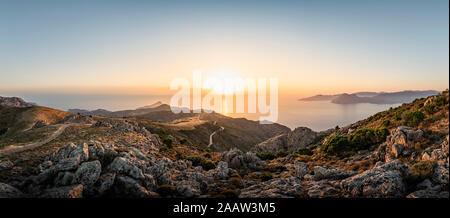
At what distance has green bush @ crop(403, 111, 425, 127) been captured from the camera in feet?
61.5

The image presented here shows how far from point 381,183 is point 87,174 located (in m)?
19.2

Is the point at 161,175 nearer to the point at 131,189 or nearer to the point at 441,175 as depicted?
the point at 131,189

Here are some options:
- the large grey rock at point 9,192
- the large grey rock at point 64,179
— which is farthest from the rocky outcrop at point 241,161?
the large grey rock at point 9,192

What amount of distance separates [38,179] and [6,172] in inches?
187

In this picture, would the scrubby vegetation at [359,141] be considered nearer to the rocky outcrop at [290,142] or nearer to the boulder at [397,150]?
the boulder at [397,150]

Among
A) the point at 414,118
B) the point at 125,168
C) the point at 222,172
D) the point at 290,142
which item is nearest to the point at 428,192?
the point at 414,118

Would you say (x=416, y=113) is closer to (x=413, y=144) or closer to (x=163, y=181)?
(x=413, y=144)

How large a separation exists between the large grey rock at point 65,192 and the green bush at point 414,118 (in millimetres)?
28848

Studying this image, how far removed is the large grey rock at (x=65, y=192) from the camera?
1167 centimetres

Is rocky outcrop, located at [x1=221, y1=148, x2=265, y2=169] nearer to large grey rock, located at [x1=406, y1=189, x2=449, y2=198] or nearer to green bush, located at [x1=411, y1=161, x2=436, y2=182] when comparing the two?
green bush, located at [x1=411, y1=161, x2=436, y2=182]

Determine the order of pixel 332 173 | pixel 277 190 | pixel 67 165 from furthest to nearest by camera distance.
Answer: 1. pixel 332 173
2. pixel 67 165
3. pixel 277 190

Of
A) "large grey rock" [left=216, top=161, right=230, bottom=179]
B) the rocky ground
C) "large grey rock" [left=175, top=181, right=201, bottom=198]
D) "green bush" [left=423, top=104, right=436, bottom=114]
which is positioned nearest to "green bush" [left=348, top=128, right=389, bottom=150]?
the rocky ground

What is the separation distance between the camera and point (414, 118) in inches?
777
